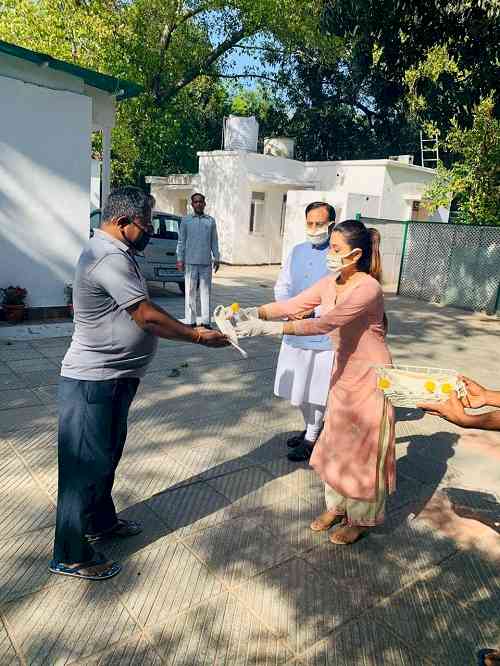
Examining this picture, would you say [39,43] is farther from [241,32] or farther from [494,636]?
[494,636]

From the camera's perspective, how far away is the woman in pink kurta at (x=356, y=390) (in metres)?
2.99

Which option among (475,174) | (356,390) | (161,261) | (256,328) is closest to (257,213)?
(475,174)

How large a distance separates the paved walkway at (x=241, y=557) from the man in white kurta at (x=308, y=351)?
44cm

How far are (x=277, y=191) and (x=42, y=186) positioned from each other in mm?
12794

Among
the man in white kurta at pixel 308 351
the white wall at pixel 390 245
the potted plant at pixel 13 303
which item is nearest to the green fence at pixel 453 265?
the white wall at pixel 390 245

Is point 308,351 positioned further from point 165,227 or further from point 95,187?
point 95,187

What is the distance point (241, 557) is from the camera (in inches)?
117

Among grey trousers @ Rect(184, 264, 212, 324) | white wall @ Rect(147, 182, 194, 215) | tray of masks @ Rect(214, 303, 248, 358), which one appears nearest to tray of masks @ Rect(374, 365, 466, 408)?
tray of masks @ Rect(214, 303, 248, 358)

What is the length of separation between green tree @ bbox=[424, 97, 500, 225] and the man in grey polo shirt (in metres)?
10.9

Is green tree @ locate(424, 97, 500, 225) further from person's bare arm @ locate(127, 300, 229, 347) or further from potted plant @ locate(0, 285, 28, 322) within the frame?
person's bare arm @ locate(127, 300, 229, 347)

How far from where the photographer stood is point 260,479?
387cm

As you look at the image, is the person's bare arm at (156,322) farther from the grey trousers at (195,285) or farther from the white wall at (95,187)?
the white wall at (95,187)

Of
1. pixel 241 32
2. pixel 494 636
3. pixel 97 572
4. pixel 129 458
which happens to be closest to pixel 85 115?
pixel 129 458

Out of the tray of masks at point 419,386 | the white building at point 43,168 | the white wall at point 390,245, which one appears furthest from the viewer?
the white wall at point 390,245
